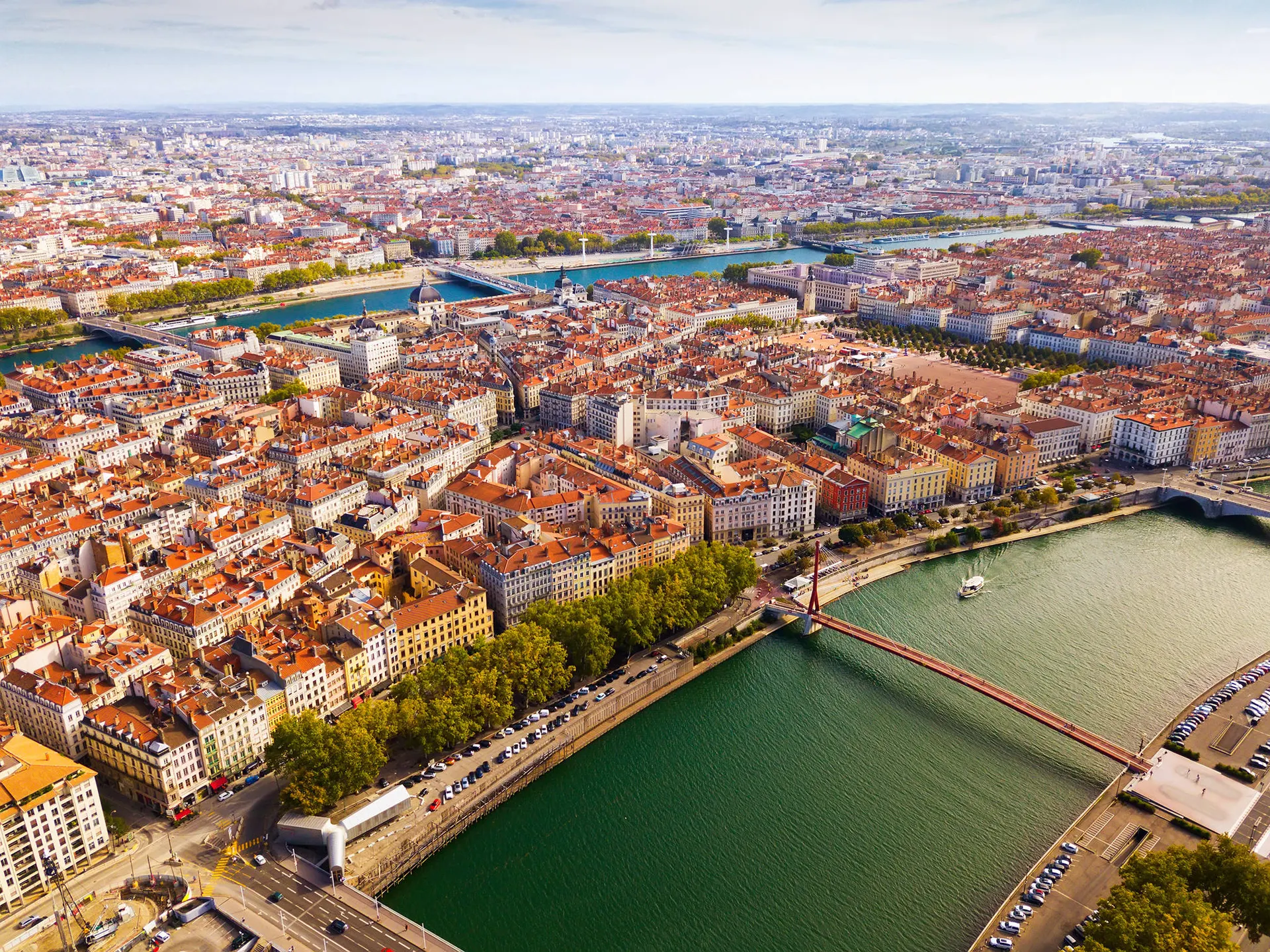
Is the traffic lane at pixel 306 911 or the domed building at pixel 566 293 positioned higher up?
the domed building at pixel 566 293

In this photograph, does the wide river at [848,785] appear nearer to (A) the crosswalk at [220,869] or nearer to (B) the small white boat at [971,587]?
(B) the small white boat at [971,587]

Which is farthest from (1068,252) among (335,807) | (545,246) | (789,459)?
(335,807)

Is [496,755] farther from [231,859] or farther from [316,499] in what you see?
[316,499]

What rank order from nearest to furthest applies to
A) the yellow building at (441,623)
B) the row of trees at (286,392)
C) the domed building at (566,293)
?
1. the yellow building at (441,623)
2. the row of trees at (286,392)
3. the domed building at (566,293)

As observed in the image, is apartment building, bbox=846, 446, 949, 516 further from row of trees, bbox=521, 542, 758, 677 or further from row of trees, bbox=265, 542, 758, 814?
Result: row of trees, bbox=521, 542, 758, 677

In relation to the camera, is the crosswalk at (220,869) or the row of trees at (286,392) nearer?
the crosswalk at (220,869)

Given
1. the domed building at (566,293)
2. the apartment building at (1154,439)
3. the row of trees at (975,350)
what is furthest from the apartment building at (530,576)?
the domed building at (566,293)
